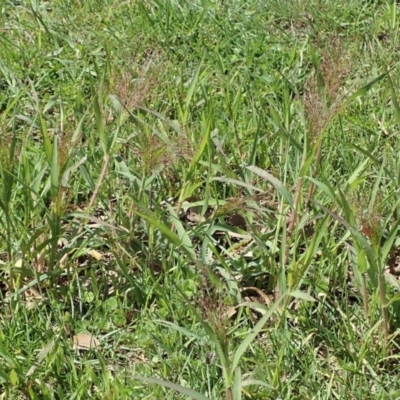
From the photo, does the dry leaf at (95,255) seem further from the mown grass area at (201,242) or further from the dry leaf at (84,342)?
the dry leaf at (84,342)

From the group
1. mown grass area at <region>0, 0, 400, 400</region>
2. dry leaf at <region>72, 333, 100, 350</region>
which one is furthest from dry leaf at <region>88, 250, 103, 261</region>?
dry leaf at <region>72, 333, 100, 350</region>

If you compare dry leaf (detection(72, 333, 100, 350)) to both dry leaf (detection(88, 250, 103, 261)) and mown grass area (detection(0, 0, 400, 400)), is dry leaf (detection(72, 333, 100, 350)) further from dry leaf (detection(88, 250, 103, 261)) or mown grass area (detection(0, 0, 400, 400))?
dry leaf (detection(88, 250, 103, 261))

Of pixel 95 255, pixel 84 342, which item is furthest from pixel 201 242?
pixel 84 342

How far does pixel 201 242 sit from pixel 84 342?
1.68ft

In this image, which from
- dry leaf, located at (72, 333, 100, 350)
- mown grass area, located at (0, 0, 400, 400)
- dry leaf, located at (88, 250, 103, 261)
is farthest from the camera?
dry leaf, located at (88, 250, 103, 261)

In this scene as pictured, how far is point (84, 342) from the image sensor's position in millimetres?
2180

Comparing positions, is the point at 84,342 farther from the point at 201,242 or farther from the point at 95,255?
the point at 201,242

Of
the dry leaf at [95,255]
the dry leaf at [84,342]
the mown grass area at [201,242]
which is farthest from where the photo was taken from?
the dry leaf at [95,255]

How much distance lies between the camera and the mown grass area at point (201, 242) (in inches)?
80.5

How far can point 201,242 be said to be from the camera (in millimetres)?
2504

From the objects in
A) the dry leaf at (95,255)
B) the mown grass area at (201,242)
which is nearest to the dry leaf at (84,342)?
the mown grass area at (201,242)

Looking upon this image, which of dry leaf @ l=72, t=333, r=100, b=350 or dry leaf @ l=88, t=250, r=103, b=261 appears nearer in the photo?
dry leaf @ l=72, t=333, r=100, b=350

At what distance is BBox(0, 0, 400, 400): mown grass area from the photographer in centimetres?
204

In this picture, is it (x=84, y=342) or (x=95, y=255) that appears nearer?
(x=84, y=342)
